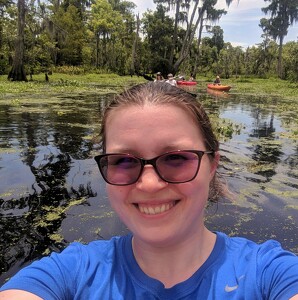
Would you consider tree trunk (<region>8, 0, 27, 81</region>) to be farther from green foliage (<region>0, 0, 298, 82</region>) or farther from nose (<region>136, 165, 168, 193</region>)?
nose (<region>136, 165, 168, 193</region>)

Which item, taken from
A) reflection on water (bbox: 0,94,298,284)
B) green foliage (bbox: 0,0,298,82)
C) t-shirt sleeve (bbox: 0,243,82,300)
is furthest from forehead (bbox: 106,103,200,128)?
green foliage (bbox: 0,0,298,82)

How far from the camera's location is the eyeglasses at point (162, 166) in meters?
1.38

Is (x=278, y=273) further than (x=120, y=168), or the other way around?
(x=120, y=168)

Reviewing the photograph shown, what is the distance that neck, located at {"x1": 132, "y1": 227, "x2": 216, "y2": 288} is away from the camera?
142 cm

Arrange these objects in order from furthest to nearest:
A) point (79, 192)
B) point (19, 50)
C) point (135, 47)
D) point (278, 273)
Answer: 1. point (135, 47)
2. point (19, 50)
3. point (79, 192)
4. point (278, 273)

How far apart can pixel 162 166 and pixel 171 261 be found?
0.39m

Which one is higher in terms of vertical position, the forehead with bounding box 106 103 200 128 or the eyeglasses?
the forehead with bounding box 106 103 200 128

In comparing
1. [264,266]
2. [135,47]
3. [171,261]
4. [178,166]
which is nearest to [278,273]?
[264,266]

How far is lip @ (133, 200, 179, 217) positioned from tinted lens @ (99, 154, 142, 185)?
0.12m

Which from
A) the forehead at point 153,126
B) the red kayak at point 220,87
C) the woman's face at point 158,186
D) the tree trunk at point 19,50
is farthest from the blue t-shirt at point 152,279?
the tree trunk at point 19,50

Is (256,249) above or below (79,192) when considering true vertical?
above

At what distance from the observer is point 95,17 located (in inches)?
1976

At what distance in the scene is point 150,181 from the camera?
1372mm

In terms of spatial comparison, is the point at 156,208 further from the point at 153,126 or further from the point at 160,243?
the point at 153,126
